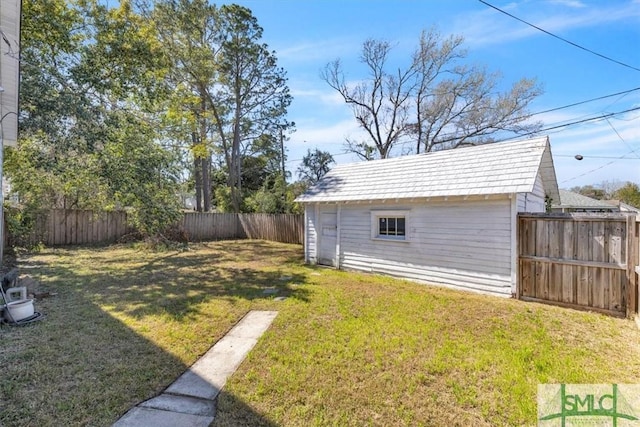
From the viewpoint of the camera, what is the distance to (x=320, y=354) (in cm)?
365

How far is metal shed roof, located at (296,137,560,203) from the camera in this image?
6340 mm

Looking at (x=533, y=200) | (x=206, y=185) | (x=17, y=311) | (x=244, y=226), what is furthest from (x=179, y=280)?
(x=206, y=185)

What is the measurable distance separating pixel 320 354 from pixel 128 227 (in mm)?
13732

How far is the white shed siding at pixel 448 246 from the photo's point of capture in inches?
246

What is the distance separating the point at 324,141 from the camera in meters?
24.8

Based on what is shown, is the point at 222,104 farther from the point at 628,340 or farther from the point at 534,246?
the point at 628,340

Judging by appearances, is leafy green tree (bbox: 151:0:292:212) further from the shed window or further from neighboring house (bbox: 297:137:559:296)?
the shed window

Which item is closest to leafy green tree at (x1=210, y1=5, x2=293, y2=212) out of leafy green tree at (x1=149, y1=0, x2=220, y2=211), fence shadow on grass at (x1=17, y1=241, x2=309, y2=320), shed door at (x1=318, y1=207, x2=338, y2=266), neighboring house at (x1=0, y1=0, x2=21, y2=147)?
leafy green tree at (x1=149, y1=0, x2=220, y2=211)

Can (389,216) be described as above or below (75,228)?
above

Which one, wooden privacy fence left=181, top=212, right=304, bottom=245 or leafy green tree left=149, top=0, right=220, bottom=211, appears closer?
wooden privacy fence left=181, top=212, right=304, bottom=245

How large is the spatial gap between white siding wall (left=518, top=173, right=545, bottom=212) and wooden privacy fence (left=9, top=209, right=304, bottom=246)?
31.8ft

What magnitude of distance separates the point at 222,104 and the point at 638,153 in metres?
24.0

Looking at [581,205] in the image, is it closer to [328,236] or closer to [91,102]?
[328,236]

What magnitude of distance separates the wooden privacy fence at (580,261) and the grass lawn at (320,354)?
0.40m
